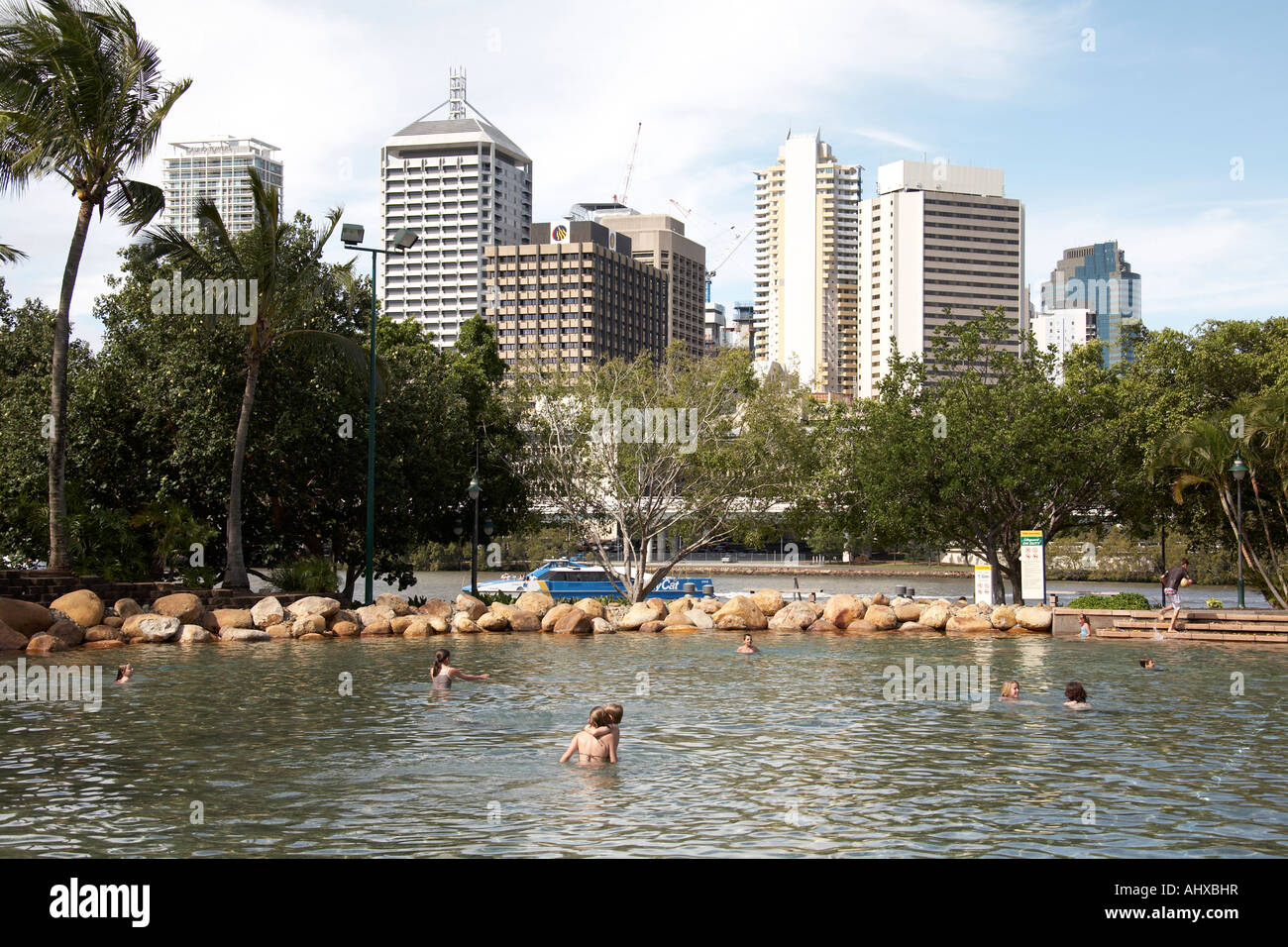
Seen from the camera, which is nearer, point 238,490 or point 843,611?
point 238,490

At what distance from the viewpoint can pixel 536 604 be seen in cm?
3459

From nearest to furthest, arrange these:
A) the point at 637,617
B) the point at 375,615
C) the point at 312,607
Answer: the point at 312,607, the point at 375,615, the point at 637,617

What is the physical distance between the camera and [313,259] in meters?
32.4

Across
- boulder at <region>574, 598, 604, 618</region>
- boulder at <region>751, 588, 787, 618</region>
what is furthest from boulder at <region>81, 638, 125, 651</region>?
boulder at <region>751, 588, 787, 618</region>

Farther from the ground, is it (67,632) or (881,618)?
(67,632)

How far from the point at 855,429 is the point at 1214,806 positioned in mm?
32761

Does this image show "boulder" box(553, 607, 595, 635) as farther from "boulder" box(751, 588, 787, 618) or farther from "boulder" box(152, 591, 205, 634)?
"boulder" box(152, 591, 205, 634)

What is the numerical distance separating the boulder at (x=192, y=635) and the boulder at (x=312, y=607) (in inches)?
106

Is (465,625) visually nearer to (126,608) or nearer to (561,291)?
(126,608)

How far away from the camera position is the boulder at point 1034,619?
33.8 m

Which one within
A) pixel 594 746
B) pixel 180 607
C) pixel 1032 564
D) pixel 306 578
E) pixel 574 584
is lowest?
pixel 574 584

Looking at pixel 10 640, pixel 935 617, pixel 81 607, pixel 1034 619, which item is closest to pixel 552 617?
pixel 935 617

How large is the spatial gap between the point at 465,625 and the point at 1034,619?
17486mm

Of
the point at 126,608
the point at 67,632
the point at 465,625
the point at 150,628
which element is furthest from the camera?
the point at 465,625
